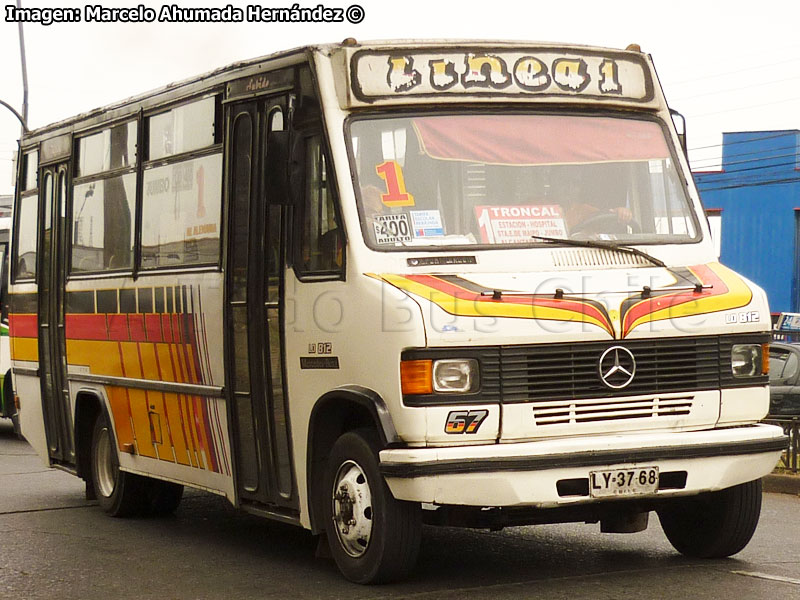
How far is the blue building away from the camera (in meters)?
44.2

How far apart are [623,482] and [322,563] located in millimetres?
2071

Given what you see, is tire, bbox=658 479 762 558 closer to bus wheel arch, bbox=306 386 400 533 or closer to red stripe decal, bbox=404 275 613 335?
red stripe decal, bbox=404 275 613 335

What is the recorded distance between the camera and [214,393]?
355 inches

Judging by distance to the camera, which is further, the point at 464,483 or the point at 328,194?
the point at 328,194

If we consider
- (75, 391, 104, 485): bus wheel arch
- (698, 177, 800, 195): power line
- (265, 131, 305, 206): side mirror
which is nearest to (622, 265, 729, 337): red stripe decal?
(265, 131, 305, 206): side mirror

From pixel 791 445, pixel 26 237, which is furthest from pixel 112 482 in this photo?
pixel 791 445

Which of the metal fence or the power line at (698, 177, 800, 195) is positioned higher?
the power line at (698, 177, 800, 195)

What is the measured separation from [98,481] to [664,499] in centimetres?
526

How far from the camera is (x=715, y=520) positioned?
26.4 ft

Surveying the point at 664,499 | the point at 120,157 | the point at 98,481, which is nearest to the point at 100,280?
the point at 120,157

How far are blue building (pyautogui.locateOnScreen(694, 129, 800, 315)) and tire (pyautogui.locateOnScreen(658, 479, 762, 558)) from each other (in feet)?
120

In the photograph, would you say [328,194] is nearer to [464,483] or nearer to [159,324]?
[464,483]

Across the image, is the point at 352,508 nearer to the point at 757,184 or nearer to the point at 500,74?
the point at 500,74

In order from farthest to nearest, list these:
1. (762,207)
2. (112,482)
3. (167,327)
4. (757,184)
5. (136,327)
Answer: (762,207) < (757,184) < (112,482) < (136,327) < (167,327)
